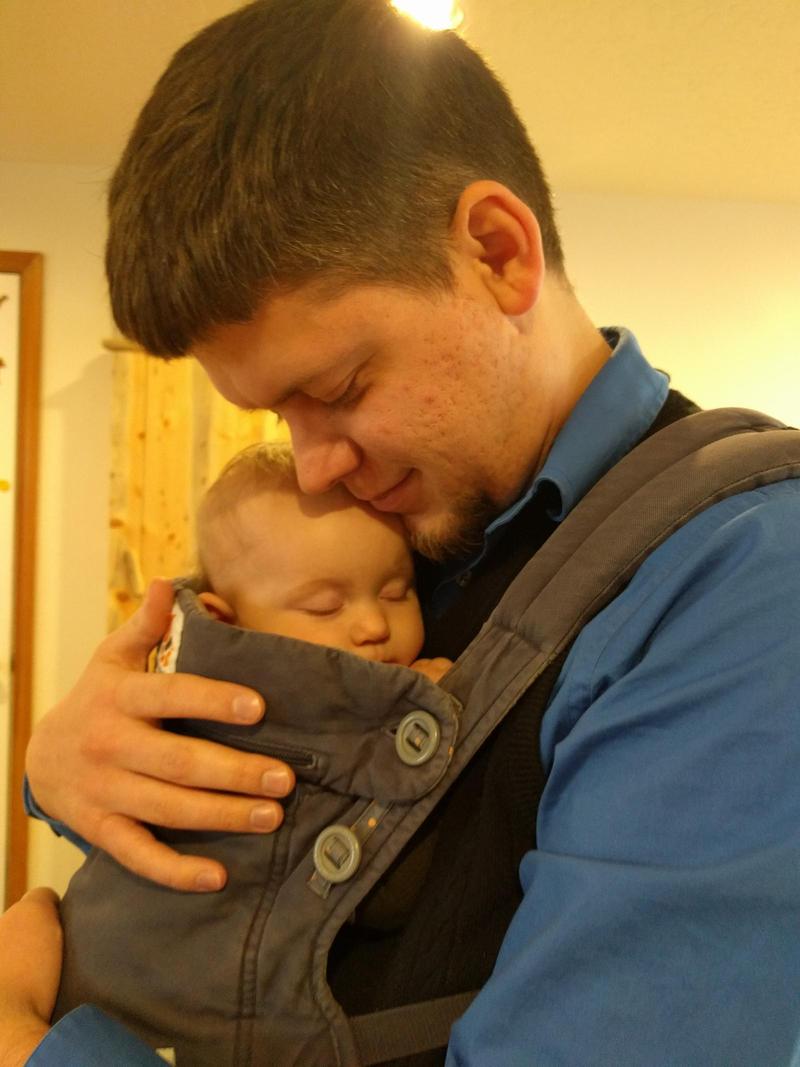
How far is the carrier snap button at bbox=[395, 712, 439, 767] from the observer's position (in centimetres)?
64

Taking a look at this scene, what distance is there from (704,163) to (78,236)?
2.37 meters

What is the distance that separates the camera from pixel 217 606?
3.22 feet

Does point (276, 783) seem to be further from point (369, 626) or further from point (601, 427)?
point (601, 427)

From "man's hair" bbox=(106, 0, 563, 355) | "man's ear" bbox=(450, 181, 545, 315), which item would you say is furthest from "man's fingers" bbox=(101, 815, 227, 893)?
"man's ear" bbox=(450, 181, 545, 315)

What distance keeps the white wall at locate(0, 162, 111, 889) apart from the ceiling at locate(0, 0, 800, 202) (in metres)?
0.16

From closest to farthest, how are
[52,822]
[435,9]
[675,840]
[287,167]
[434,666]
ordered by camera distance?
1. [675,840]
2. [287,167]
3. [434,666]
4. [52,822]
5. [435,9]

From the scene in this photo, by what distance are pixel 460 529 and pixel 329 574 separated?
0.17 meters

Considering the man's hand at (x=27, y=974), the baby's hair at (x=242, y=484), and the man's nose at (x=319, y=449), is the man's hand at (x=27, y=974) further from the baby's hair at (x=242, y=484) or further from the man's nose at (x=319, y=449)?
the man's nose at (x=319, y=449)

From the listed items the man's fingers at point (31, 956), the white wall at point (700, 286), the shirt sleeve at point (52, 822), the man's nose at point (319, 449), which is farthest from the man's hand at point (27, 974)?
the white wall at point (700, 286)

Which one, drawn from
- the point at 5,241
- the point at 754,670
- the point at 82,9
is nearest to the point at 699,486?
the point at 754,670

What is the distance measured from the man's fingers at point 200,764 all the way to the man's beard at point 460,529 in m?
0.31

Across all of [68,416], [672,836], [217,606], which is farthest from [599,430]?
[68,416]

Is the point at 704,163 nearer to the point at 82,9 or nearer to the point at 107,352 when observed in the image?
the point at 82,9

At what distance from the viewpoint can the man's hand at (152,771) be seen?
0.70m
